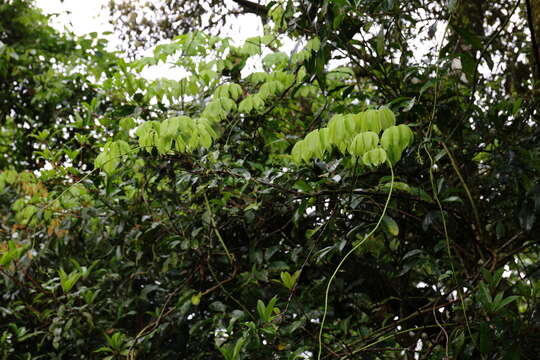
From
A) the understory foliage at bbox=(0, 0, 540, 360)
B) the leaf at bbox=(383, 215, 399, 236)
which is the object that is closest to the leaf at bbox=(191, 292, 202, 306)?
the understory foliage at bbox=(0, 0, 540, 360)

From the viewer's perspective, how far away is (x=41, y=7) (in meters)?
5.30

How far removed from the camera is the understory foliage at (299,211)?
6.15ft

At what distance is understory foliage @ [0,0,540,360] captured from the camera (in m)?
1.87

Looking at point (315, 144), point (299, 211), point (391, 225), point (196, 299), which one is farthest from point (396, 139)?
point (196, 299)

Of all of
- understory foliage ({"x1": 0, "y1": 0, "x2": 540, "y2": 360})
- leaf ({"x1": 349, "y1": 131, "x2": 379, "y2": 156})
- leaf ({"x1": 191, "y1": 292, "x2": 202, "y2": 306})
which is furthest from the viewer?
leaf ({"x1": 191, "y1": 292, "x2": 202, "y2": 306})

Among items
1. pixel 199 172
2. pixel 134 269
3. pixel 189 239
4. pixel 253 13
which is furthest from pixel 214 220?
pixel 253 13

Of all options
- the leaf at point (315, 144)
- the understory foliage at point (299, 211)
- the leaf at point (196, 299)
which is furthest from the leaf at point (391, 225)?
the leaf at point (196, 299)

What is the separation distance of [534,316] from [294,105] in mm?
1872

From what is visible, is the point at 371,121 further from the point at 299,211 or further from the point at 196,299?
the point at 196,299

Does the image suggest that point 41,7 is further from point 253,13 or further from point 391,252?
point 391,252

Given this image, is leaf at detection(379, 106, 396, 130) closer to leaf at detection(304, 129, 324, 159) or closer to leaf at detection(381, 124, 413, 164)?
leaf at detection(381, 124, 413, 164)

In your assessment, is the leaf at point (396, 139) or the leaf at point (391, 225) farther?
the leaf at point (391, 225)

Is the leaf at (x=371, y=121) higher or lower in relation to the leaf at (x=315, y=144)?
higher

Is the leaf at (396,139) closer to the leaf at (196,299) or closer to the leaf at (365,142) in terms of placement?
the leaf at (365,142)
